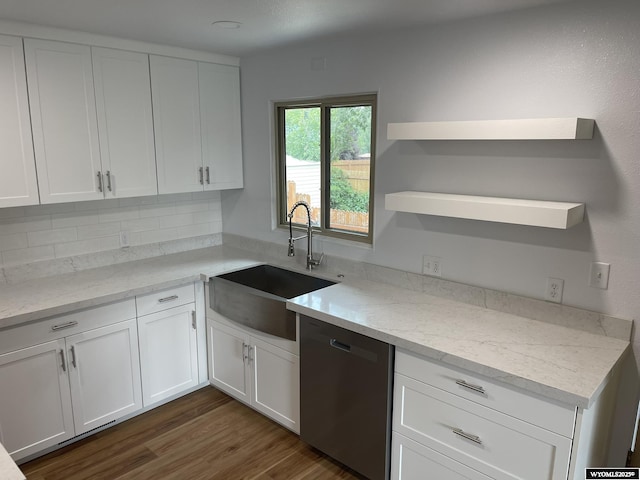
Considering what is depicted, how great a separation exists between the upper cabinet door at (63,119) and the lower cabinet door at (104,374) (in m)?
0.85

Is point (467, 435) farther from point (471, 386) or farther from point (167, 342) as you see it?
point (167, 342)

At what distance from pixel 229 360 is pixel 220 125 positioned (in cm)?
171

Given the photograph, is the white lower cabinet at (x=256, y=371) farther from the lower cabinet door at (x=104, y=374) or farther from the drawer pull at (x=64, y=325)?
the drawer pull at (x=64, y=325)

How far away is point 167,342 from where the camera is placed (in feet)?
9.98

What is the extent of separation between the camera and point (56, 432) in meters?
2.60

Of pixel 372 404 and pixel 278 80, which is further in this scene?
pixel 278 80

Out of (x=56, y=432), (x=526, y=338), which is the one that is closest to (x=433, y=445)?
(x=526, y=338)

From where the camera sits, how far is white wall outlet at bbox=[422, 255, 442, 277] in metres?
2.62

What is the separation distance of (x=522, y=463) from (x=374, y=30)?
2.23 meters

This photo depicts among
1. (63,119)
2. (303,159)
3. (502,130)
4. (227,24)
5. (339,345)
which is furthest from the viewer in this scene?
(303,159)

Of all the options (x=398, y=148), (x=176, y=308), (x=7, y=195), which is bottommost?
(x=176, y=308)

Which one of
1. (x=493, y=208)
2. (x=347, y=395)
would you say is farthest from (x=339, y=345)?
(x=493, y=208)

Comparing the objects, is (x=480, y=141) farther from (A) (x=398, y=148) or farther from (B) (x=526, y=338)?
(B) (x=526, y=338)

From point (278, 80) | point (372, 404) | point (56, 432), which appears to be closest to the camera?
point (372, 404)
